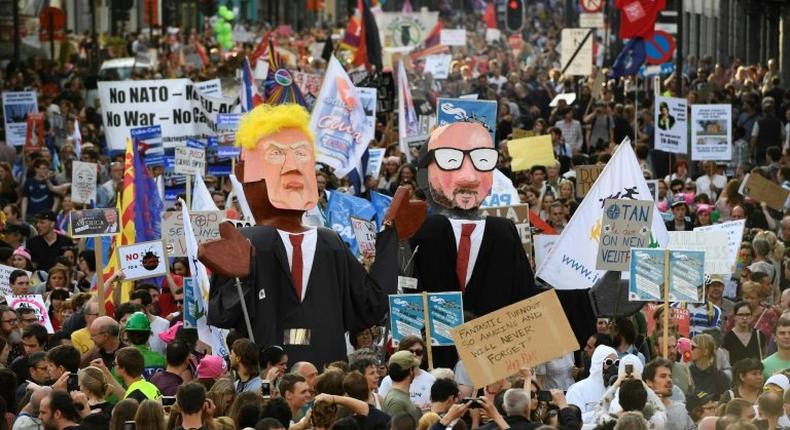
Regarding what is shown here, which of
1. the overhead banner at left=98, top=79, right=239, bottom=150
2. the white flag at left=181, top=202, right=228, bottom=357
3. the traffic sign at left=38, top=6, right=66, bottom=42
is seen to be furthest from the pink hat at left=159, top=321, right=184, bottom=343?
the traffic sign at left=38, top=6, right=66, bottom=42

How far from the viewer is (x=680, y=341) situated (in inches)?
547

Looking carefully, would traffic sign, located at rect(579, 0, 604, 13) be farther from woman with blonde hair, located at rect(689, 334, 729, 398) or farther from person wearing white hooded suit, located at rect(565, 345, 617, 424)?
person wearing white hooded suit, located at rect(565, 345, 617, 424)

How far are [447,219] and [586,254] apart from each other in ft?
3.71

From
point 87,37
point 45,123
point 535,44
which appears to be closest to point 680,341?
point 45,123

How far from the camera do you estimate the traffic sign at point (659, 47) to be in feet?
106

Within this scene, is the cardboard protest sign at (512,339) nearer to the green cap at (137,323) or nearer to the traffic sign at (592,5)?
the green cap at (137,323)

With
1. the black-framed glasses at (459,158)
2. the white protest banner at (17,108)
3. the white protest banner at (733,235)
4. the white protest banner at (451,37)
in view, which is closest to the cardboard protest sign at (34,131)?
the white protest banner at (17,108)

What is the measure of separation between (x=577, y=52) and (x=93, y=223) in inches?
755

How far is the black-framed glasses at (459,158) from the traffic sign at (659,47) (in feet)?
57.2

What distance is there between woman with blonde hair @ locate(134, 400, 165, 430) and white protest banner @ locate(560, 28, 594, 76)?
25511 millimetres

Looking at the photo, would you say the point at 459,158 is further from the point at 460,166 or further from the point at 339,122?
the point at 339,122

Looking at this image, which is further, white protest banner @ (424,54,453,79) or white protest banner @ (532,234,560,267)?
white protest banner @ (424,54,453,79)

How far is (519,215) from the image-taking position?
55.1 ft

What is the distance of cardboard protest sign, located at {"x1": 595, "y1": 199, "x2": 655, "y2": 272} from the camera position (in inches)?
571
